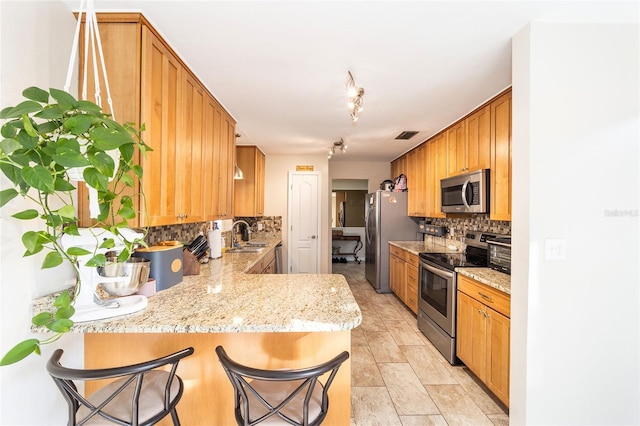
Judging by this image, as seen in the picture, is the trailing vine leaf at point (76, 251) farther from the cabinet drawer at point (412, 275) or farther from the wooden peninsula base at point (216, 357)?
the cabinet drawer at point (412, 275)

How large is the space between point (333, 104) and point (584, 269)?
7.18ft

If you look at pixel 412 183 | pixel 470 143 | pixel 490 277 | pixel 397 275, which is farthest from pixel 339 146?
pixel 490 277

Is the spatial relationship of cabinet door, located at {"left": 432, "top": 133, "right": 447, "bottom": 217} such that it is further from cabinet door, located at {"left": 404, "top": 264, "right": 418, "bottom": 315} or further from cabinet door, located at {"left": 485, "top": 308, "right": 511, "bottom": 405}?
cabinet door, located at {"left": 485, "top": 308, "right": 511, "bottom": 405}

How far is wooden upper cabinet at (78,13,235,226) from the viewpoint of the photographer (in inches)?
59.3

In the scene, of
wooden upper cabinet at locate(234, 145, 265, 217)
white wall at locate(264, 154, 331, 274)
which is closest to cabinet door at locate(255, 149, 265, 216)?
wooden upper cabinet at locate(234, 145, 265, 217)

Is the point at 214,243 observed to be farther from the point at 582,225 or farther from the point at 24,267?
the point at 582,225

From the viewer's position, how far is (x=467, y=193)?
2.87m

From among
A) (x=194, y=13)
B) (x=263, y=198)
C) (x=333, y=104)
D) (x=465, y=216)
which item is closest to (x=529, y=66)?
(x=333, y=104)

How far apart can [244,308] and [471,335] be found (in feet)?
6.34

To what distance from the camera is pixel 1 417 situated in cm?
111

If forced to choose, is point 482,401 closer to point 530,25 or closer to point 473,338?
point 473,338

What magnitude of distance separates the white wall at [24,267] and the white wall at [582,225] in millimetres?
2357

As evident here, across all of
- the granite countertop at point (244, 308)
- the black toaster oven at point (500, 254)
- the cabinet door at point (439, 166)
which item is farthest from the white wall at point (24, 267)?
the cabinet door at point (439, 166)

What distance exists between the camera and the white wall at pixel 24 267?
1.12 m
